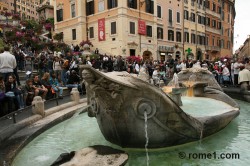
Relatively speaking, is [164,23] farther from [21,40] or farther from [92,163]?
[92,163]

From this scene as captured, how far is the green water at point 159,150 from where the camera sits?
14.6 ft

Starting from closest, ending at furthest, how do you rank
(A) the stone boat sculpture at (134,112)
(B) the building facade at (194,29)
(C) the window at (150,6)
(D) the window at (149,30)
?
1. (A) the stone boat sculpture at (134,112)
2. (C) the window at (150,6)
3. (D) the window at (149,30)
4. (B) the building facade at (194,29)

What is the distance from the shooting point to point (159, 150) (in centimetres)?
480

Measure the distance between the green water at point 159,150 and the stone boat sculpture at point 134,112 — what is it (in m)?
0.20

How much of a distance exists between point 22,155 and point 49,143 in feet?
2.57

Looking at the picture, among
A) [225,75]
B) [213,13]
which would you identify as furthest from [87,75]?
[213,13]

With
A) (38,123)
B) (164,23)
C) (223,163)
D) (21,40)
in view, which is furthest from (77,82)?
(164,23)

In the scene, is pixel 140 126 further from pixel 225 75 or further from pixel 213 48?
pixel 213 48

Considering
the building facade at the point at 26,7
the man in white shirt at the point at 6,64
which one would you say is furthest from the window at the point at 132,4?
the building facade at the point at 26,7

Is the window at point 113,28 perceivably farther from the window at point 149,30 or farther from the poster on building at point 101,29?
the window at point 149,30

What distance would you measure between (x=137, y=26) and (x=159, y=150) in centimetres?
2787

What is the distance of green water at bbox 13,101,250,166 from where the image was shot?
175 inches

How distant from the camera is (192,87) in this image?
27.4 feet

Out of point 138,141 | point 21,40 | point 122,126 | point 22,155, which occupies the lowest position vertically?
point 22,155
